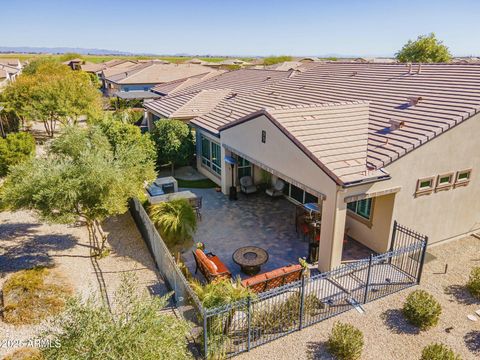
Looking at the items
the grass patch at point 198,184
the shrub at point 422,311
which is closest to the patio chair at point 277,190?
the grass patch at point 198,184

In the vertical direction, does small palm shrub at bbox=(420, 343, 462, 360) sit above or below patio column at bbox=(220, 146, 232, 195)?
below

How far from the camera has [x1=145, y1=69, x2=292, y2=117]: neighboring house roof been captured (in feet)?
93.8

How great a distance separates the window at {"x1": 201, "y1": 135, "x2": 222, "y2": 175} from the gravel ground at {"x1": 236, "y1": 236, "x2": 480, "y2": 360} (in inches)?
531

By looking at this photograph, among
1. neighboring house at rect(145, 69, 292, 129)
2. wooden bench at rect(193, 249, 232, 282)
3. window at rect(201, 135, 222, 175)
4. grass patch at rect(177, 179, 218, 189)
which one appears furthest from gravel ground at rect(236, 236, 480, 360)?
neighboring house at rect(145, 69, 292, 129)

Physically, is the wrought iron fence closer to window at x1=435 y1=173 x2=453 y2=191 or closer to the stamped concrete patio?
the stamped concrete patio

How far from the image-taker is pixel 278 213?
18.7 meters

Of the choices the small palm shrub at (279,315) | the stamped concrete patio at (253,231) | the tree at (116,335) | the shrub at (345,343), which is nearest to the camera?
the tree at (116,335)

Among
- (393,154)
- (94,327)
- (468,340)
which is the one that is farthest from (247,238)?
(94,327)

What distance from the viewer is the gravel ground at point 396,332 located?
10008 mm

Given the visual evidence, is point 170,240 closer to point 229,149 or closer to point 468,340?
point 229,149

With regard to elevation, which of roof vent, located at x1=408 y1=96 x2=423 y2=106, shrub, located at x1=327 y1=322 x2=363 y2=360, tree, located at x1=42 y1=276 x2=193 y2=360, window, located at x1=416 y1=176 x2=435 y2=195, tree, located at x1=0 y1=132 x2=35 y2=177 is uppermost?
roof vent, located at x1=408 y1=96 x2=423 y2=106

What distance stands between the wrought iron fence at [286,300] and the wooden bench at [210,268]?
3.80ft

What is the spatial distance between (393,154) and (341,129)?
2526mm

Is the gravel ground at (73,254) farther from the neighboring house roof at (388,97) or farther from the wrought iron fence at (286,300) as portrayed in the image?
the neighboring house roof at (388,97)
